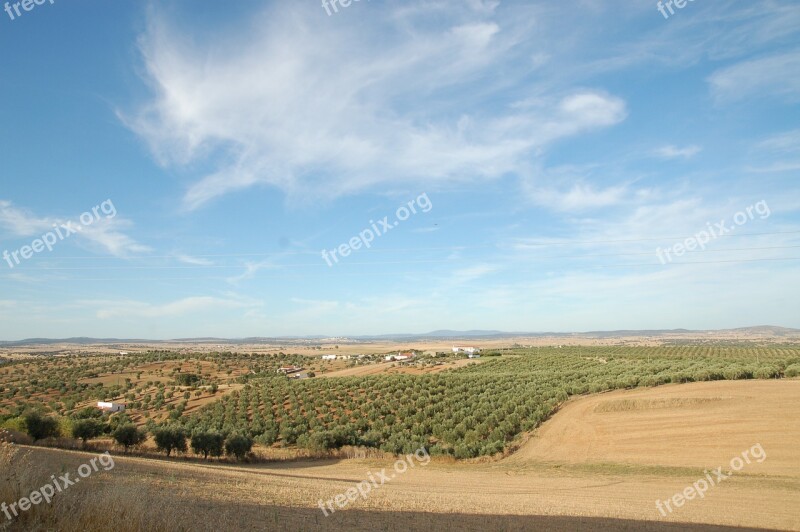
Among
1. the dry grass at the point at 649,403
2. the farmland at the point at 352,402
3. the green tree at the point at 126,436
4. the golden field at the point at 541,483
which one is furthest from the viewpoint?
the dry grass at the point at 649,403

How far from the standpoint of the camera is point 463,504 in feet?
49.1

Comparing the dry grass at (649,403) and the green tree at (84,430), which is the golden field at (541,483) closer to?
the dry grass at (649,403)

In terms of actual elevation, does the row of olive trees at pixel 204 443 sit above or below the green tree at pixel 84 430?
below

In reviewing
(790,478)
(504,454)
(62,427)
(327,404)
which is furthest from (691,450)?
(62,427)

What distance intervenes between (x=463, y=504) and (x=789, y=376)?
49.3 meters

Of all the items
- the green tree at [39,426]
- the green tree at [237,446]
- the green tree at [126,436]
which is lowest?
the green tree at [237,446]

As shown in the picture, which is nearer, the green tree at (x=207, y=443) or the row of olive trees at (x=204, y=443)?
the green tree at (x=207, y=443)

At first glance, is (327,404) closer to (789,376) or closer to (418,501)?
(418,501)

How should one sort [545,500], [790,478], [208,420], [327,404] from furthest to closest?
[327,404] < [208,420] < [790,478] < [545,500]

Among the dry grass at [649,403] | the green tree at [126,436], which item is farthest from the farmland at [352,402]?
the dry grass at [649,403]

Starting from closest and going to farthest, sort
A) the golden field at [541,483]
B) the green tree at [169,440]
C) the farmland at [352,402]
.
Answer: the golden field at [541,483] → the green tree at [169,440] → the farmland at [352,402]

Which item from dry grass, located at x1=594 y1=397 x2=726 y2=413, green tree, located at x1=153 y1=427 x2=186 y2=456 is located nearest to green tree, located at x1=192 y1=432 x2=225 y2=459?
green tree, located at x1=153 y1=427 x2=186 y2=456

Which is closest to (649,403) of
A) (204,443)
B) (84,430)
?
(204,443)

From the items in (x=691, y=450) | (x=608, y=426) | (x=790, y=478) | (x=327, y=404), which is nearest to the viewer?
(x=790, y=478)
